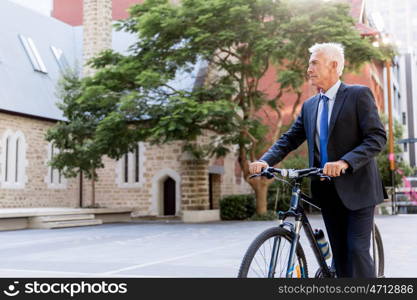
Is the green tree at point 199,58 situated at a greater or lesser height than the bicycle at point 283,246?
greater

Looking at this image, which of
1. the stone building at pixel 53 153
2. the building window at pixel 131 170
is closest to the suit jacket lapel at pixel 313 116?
the stone building at pixel 53 153

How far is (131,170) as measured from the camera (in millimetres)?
26688

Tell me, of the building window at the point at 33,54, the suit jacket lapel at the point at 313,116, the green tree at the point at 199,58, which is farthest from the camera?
the building window at the point at 33,54

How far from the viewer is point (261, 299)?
3484mm

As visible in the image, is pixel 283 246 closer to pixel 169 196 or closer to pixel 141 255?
pixel 141 255

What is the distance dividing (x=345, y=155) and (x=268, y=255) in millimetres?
832

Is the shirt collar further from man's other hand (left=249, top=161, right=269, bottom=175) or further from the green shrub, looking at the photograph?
the green shrub

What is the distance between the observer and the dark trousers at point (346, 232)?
3.94m

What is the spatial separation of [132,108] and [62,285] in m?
15.0

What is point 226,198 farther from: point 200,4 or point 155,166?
point 200,4

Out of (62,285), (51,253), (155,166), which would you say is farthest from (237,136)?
(62,285)

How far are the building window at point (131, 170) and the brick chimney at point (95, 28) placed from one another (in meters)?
5.37

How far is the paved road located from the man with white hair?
348 centimetres

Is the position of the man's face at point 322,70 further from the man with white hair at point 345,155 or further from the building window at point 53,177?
the building window at point 53,177
